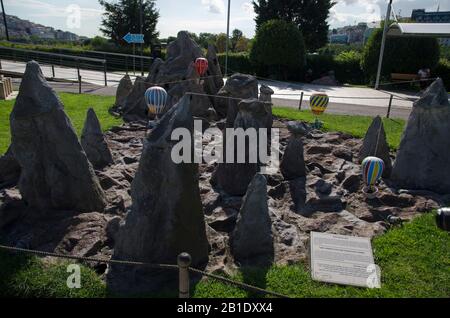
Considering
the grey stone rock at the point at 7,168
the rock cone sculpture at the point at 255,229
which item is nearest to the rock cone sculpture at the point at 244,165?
the rock cone sculpture at the point at 255,229

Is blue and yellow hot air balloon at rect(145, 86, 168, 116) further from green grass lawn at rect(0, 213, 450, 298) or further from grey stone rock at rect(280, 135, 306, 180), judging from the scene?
green grass lawn at rect(0, 213, 450, 298)

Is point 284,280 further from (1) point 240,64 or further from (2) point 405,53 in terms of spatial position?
(1) point 240,64

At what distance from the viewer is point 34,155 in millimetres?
6211

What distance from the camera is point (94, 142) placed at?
8.62 metres

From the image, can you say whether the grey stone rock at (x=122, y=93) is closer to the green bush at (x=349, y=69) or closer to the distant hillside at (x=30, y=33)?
the green bush at (x=349, y=69)

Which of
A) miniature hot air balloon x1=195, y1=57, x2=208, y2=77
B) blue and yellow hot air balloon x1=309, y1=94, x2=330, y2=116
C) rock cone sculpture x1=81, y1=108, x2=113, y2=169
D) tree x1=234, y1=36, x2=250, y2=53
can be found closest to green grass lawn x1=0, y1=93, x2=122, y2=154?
rock cone sculpture x1=81, y1=108, x2=113, y2=169

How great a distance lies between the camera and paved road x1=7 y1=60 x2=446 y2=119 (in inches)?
665

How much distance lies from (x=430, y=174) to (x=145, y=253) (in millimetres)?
6226

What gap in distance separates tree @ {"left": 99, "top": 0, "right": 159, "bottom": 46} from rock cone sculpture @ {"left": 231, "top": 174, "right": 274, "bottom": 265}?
1342 inches

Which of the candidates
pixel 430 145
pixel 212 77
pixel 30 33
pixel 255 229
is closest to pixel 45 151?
pixel 255 229

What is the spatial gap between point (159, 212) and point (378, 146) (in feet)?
19.0

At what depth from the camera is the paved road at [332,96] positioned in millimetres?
16891

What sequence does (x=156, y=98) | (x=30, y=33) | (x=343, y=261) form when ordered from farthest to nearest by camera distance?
1. (x=30, y=33)
2. (x=156, y=98)
3. (x=343, y=261)

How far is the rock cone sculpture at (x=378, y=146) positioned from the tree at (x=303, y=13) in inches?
1136
